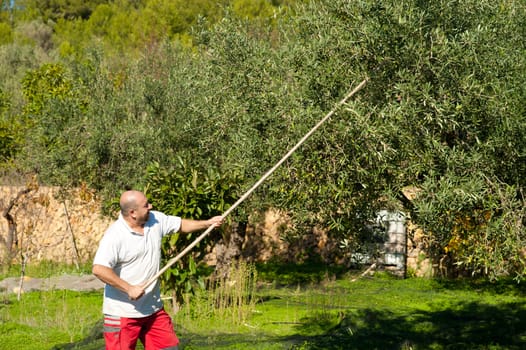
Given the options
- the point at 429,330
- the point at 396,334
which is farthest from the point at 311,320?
the point at 429,330

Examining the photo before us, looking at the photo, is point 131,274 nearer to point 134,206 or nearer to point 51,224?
point 134,206

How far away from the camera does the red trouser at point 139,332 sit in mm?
7590

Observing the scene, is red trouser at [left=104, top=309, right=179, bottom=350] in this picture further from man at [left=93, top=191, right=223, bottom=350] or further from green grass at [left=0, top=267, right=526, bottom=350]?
green grass at [left=0, top=267, right=526, bottom=350]

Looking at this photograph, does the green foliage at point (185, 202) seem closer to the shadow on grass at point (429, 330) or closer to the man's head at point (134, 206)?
the shadow on grass at point (429, 330)

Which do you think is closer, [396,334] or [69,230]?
[396,334]

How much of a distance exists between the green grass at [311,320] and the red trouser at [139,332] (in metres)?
3.28

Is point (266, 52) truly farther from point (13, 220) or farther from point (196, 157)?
point (13, 220)

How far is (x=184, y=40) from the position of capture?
43.6 m

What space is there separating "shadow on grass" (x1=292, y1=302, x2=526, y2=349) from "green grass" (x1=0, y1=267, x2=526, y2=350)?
0.05 feet

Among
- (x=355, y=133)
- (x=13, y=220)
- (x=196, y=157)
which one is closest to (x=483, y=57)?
(x=355, y=133)

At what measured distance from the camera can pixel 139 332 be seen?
7727mm

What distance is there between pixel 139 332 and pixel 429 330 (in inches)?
276

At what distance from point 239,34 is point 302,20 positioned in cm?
390

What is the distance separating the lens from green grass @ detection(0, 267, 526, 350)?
1173 cm
